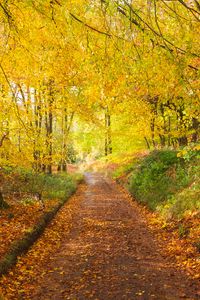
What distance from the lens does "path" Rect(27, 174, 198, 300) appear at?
6.48 m

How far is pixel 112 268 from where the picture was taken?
7707 millimetres

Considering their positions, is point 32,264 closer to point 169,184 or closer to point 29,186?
point 169,184

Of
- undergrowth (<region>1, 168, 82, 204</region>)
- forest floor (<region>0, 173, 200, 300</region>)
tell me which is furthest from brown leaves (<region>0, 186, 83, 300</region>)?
undergrowth (<region>1, 168, 82, 204</region>)

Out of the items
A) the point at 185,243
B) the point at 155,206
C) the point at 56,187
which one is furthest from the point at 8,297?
the point at 56,187

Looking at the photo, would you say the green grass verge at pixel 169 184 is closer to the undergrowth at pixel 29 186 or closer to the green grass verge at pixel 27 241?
the green grass verge at pixel 27 241

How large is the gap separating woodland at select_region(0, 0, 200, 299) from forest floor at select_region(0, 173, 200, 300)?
1.87 ft

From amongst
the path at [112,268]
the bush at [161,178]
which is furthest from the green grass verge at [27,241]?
the bush at [161,178]

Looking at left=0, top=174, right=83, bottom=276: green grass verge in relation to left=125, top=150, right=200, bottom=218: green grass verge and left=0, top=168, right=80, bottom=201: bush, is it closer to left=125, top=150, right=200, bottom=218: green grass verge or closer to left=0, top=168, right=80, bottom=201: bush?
left=0, top=168, right=80, bottom=201: bush

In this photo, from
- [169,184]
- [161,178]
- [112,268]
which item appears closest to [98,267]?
[112,268]

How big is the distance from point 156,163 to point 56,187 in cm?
573

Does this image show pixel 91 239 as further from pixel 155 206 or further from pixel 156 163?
pixel 156 163

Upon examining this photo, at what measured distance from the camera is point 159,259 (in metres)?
8.29

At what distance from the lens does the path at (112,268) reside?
6477mm

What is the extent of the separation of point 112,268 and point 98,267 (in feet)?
1.05
